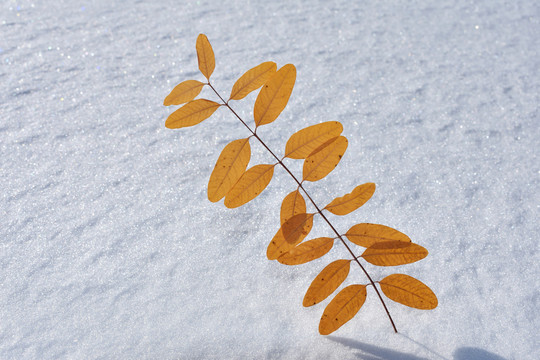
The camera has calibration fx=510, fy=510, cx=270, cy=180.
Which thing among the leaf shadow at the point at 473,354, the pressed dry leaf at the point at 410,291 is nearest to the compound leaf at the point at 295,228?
the pressed dry leaf at the point at 410,291

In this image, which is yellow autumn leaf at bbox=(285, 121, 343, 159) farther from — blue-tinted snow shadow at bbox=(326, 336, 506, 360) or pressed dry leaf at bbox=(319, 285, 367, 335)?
blue-tinted snow shadow at bbox=(326, 336, 506, 360)

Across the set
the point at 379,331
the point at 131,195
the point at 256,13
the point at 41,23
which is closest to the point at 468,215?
the point at 379,331

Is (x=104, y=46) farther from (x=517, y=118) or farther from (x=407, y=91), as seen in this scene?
(x=517, y=118)

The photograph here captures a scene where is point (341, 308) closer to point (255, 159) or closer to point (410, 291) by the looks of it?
point (410, 291)

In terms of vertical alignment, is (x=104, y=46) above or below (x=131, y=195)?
above

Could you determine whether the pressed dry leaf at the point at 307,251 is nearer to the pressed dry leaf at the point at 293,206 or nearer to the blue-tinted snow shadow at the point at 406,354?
the pressed dry leaf at the point at 293,206

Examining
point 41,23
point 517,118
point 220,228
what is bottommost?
point 517,118

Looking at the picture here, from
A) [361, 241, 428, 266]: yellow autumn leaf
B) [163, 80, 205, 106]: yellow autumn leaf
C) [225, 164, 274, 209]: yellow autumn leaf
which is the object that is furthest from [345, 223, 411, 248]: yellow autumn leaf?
[163, 80, 205, 106]: yellow autumn leaf
